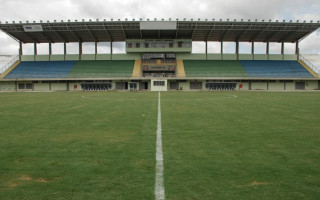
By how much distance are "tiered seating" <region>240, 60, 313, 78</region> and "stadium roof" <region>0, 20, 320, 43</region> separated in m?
6.32

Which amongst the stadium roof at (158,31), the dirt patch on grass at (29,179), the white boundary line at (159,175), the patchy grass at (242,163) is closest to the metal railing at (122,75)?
the stadium roof at (158,31)

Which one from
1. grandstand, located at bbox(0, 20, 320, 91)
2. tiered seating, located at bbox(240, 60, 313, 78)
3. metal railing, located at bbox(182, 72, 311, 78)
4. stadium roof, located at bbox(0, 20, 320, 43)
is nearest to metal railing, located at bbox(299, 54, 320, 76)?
grandstand, located at bbox(0, 20, 320, 91)

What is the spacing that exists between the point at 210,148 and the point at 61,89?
5765cm

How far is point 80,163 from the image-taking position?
16.1 ft

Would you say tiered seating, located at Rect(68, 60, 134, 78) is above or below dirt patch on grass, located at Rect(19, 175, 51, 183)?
above

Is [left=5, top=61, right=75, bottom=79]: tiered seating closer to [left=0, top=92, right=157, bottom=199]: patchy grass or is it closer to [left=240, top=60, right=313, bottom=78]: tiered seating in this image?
[left=240, top=60, right=313, bottom=78]: tiered seating

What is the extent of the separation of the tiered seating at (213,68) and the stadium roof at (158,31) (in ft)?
20.4

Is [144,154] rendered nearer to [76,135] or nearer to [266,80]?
[76,135]

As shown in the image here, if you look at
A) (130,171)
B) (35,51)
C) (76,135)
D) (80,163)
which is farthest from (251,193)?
(35,51)

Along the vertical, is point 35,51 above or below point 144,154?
above

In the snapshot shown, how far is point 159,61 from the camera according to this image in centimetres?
6228

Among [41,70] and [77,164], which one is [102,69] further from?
[77,164]

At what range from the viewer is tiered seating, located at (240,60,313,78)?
187 ft

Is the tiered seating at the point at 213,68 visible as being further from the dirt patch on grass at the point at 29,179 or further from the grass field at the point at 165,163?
the dirt patch on grass at the point at 29,179
